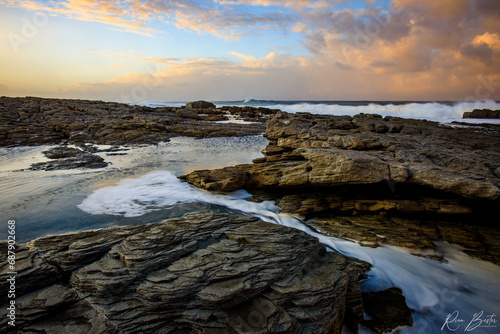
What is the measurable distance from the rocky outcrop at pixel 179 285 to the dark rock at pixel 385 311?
295 mm

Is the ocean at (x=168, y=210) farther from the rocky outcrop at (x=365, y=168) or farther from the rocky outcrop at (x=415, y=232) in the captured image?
the rocky outcrop at (x=365, y=168)

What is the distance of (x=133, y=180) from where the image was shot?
10359 millimetres

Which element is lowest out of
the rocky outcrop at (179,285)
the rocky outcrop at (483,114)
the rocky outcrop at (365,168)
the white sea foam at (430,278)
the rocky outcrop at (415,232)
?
the white sea foam at (430,278)

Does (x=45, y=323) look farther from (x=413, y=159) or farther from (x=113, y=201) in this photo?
(x=413, y=159)

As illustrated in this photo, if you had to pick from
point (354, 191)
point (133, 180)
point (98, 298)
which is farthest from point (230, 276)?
point (133, 180)

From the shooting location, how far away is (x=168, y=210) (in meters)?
7.66

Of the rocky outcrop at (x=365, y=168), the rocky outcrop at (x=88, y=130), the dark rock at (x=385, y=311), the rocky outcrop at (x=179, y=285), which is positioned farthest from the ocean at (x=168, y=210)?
the rocky outcrop at (x=88, y=130)

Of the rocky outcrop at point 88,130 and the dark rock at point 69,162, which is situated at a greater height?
the rocky outcrop at point 88,130

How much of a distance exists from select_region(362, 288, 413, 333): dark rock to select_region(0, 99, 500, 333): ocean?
5.6 inches

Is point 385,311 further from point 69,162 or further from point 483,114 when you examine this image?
point 483,114

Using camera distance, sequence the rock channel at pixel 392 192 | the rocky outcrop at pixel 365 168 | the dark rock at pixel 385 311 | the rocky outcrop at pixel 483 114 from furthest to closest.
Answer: the rocky outcrop at pixel 483 114 → the rocky outcrop at pixel 365 168 → the rock channel at pixel 392 192 → the dark rock at pixel 385 311

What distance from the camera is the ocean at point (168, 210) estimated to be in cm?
476

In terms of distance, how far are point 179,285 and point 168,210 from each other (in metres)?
4.62

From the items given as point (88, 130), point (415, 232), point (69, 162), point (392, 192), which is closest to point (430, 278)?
point (415, 232)
